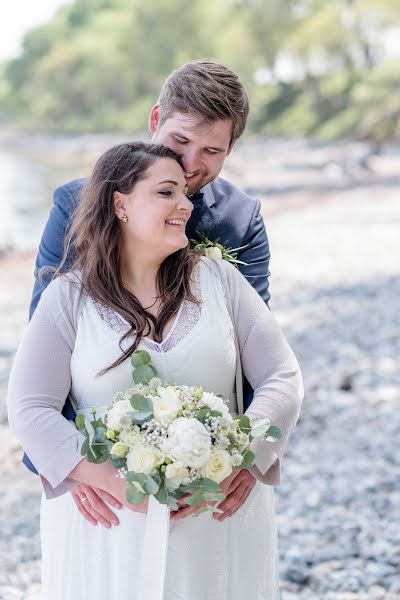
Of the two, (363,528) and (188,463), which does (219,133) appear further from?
(363,528)

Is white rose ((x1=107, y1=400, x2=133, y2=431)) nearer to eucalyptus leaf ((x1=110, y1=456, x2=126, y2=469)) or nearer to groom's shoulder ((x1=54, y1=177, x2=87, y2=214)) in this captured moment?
eucalyptus leaf ((x1=110, y1=456, x2=126, y2=469))

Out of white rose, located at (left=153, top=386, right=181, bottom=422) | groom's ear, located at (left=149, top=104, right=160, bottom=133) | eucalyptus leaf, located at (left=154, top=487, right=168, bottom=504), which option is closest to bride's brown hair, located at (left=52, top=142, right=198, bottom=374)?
white rose, located at (left=153, top=386, right=181, bottom=422)

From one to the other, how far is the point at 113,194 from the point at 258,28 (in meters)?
56.6

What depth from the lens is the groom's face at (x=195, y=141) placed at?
103 inches

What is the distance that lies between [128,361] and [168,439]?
0.30 metres

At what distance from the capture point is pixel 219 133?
2662 mm

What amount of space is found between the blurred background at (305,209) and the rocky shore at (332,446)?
0.6 inches

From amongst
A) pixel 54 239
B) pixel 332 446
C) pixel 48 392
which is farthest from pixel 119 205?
pixel 332 446

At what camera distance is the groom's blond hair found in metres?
2.60

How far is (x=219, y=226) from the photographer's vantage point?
9.15ft

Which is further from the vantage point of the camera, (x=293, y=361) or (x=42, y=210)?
(x=42, y=210)

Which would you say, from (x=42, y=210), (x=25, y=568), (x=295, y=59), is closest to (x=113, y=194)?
(x=25, y=568)

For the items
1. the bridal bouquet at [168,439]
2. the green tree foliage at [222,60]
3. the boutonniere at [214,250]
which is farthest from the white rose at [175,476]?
the green tree foliage at [222,60]

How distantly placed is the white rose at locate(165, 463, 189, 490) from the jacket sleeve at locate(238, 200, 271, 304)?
81 cm
